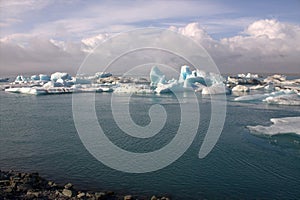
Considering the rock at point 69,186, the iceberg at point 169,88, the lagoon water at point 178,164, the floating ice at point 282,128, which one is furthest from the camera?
the iceberg at point 169,88

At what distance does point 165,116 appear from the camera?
1305cm

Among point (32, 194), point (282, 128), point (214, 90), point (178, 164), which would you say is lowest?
point (32, 194)

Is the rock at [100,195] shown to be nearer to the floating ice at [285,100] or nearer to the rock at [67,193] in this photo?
the rock at [67,193]

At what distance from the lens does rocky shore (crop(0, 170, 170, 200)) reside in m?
4.84

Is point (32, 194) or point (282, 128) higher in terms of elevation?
point (282, 128)

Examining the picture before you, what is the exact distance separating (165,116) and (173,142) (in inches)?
178

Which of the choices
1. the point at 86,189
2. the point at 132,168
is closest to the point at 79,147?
the point at 132,168

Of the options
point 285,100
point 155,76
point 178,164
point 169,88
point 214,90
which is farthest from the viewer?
point 155,76

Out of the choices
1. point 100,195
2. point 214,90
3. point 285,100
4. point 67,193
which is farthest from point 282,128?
point 214,90

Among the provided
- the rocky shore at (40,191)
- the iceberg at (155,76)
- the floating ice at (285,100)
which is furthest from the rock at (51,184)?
the iceberg at (155,76)

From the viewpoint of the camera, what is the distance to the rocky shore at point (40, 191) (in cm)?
484

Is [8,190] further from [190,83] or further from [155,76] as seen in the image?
[155,76]

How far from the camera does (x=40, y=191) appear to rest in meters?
5.03

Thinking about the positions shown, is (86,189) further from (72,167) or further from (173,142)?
(173,142)
